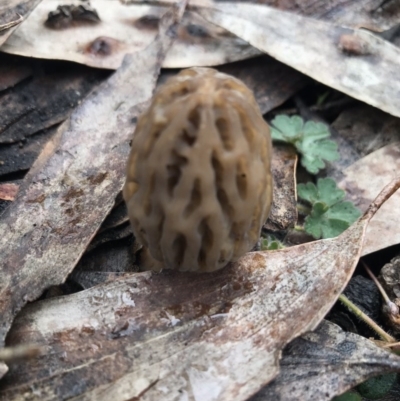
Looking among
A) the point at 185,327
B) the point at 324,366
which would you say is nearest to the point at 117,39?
the point at 185,327

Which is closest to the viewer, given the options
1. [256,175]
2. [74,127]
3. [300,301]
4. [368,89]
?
[256,175]

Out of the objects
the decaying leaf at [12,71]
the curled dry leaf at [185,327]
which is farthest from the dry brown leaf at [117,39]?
the curled dry leaf at [185,327]

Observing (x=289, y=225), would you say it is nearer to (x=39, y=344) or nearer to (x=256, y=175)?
(x=256, y=175)

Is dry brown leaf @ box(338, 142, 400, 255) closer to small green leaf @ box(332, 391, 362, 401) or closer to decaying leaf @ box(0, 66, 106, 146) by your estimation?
small green leaf @ box(332, 391, 362, 401)

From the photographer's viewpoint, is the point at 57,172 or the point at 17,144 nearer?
the point at 57,172

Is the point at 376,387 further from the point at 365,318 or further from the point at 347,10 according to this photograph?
the point at 347,10

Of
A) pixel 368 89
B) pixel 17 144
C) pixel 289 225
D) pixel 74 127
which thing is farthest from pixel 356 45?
pixel 17 144

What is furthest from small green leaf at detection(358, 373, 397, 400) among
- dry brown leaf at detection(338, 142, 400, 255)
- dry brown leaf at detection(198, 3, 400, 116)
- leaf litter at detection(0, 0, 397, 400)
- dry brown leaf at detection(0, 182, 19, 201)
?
dry brown leaf at detection(0, 182, 19, 201)

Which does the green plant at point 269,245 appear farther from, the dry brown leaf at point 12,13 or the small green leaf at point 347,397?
the dry brown leaf at point 12,13
